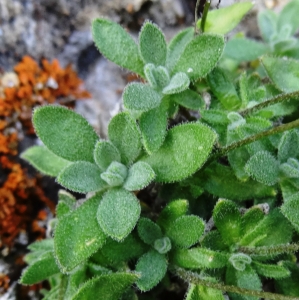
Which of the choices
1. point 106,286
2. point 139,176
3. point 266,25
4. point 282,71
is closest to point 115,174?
point 139,176

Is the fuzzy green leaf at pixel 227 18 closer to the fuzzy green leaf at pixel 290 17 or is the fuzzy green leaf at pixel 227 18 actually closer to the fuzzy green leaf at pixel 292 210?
the fuzzy green leaf at pixel 290 17

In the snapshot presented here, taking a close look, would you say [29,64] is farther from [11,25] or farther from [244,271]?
[244,271]

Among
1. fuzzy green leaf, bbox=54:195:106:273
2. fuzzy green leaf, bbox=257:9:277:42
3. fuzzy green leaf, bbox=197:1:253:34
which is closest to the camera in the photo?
fuzzy green leaf, bbox=54:195:106:273

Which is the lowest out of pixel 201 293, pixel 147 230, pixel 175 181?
pixel 201 293

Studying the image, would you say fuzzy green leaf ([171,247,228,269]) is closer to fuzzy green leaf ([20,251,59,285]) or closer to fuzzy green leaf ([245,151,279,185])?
fuzzy green leaf ([245,151,279,185])

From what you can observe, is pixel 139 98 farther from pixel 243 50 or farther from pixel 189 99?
pixel 243 50

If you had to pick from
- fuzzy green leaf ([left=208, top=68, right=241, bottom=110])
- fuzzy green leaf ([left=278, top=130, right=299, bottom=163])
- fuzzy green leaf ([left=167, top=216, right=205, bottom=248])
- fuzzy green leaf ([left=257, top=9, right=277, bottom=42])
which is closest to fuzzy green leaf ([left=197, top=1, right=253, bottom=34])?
fuzzy green leaf ([left=208, top=68, right=241, bottom=110])
